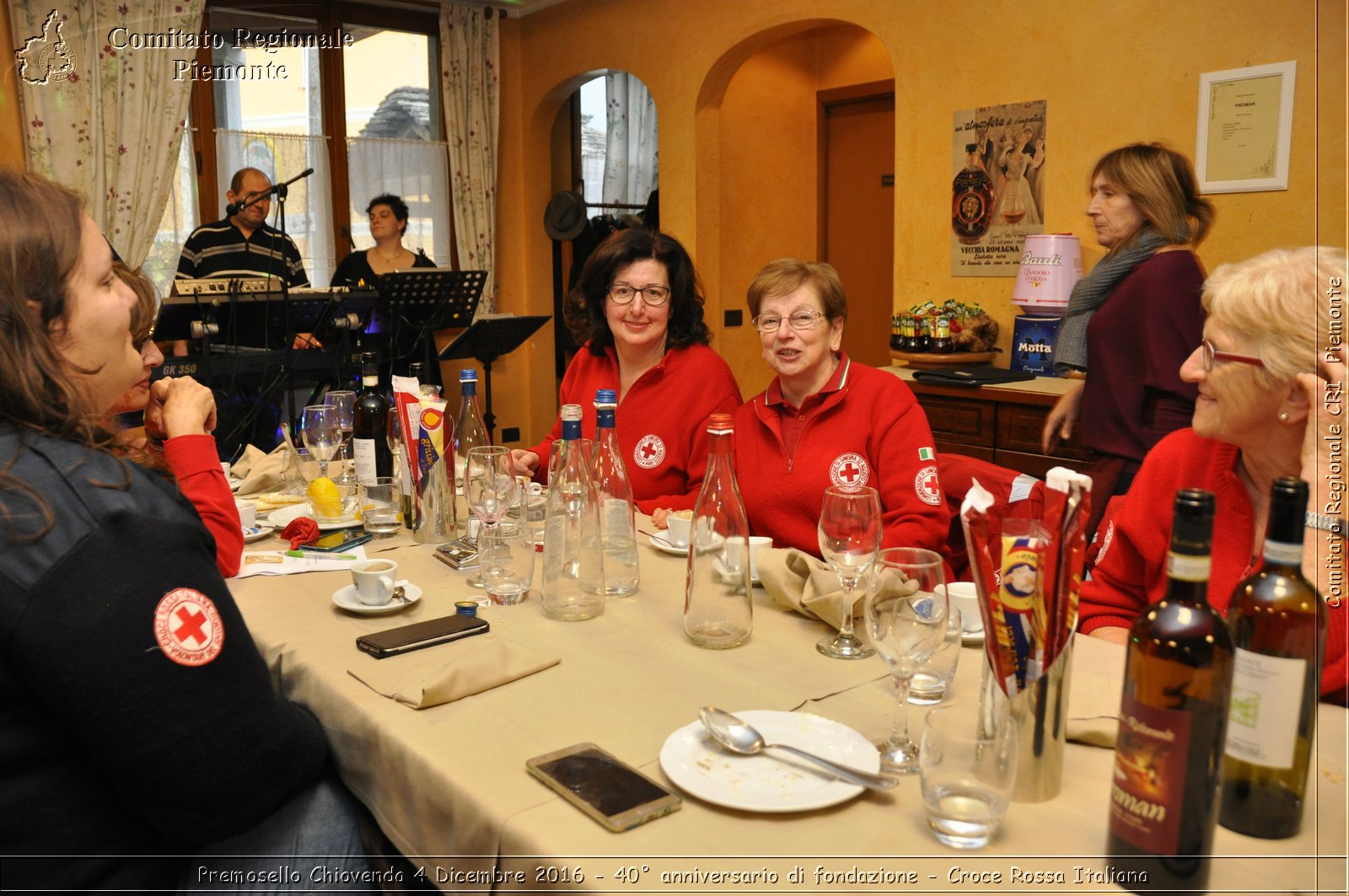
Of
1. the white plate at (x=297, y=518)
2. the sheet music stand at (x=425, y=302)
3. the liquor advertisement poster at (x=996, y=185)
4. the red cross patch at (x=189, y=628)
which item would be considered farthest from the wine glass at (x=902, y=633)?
the sheet music stand at (x=425, y=302)

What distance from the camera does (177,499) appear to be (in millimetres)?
1175

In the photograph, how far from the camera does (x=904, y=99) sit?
4.80 meters

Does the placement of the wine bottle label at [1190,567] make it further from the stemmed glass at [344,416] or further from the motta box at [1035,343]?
the motta box at [1035,343]

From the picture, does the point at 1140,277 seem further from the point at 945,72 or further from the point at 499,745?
the point at 499,745

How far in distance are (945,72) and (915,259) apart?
83 centimetres

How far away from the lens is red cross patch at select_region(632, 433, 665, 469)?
2699mm

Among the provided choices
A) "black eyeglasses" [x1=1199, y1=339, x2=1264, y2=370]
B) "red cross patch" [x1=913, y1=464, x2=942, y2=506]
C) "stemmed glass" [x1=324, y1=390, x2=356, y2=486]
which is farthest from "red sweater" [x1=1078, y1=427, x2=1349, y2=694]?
"stemmed glass" [x1=324, y1=390, x2=356, y2=486]

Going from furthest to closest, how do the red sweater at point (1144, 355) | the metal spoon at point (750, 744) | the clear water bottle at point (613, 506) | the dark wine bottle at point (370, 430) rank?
the red sweater at point (1144, 355), the dark wine bottle at point (370, 430), the clear water bottle at point (613, 506), the metal spoon at point (750, 744)

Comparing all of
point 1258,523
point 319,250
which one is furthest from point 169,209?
point 1258,523

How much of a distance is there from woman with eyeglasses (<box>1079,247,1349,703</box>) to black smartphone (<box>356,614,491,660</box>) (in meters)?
0.96

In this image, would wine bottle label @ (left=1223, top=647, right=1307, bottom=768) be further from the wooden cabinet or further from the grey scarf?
the wooden cabinet

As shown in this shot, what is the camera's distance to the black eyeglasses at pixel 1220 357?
1.48m

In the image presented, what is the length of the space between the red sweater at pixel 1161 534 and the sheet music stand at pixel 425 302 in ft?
13.5

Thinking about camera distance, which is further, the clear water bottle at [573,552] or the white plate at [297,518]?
the white plate at [297,518]
